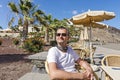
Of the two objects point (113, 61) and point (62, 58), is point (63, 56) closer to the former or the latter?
point (62, 58)

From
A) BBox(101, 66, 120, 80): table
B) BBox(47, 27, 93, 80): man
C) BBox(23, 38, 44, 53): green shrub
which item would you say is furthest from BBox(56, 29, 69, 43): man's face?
BBox(23, 38, 44, 53): green shrub

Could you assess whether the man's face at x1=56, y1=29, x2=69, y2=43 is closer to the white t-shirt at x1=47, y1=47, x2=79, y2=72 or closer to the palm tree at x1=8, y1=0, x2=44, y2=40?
the white t-shirt at x1=47, y1=47, x2=79, y2=72

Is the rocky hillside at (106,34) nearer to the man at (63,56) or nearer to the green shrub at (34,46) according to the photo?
the green shrub at (34,46)

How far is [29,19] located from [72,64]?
23.2 meters

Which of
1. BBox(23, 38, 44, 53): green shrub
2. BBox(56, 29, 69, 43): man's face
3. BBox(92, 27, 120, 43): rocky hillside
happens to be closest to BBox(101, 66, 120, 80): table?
BBox(56, 29, 69, 43): man's face

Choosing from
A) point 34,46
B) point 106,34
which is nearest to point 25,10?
point 34,46

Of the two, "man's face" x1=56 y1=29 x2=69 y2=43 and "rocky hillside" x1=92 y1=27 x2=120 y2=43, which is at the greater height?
"rocky hillside" x1=92 y1=27 x2=120 y2=43

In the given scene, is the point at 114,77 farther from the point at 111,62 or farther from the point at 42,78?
the point at 42,78

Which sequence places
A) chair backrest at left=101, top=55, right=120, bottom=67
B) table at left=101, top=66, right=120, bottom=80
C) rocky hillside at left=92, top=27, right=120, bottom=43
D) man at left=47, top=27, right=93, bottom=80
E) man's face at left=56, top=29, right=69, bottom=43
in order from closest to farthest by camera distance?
table at left=101, top=66, right=120, bottom=80, man at left=47, top=27, right=93, bottom=80, man's face at left=56, top=29, right=69, bottom=43, chair backrest at left=101, top=55, right=120, bottom=67, rocky hillside at left=92, top=27, right=120, bottom=43

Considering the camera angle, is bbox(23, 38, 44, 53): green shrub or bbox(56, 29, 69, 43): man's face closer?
bbox(56, 29, 69, 43): man's face

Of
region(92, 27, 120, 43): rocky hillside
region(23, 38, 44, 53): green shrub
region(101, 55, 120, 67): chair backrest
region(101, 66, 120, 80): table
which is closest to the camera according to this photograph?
region(101, 66, 120, 80): table

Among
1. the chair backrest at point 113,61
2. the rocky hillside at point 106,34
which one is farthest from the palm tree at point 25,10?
the rocky hillside at point 106,34

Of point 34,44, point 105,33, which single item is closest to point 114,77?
point 34,44

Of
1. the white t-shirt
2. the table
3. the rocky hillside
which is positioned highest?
the rocky hillside
